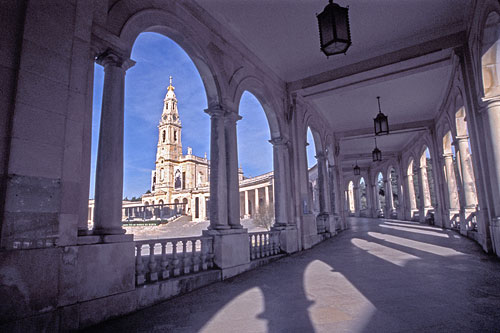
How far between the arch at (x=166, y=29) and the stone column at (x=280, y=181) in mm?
4038

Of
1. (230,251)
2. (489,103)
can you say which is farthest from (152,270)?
(489,103)

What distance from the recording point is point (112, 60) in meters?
5.32

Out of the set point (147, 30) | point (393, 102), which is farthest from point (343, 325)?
point (393, 102)

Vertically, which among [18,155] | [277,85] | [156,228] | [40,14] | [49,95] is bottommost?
[156,228]

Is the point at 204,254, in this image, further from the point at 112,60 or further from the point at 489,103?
the point at 489,103

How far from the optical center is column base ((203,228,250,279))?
7.21 meters

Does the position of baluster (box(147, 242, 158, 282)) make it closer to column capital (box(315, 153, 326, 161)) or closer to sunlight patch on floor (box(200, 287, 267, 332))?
sunlight patch on floor (box(200, 287, 267, 332))

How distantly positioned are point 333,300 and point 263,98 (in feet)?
25.0

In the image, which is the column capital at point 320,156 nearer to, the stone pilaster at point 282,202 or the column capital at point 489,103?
the stone pilaster at point 282,202

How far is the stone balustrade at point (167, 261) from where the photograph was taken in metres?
5.44

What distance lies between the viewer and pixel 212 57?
8008 millimetres

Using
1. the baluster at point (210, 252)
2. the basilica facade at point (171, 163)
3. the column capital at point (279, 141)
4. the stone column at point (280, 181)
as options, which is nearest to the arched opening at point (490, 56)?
the column capital at point (279, 141)

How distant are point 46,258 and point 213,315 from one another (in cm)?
239

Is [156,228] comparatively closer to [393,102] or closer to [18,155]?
[393,102]
